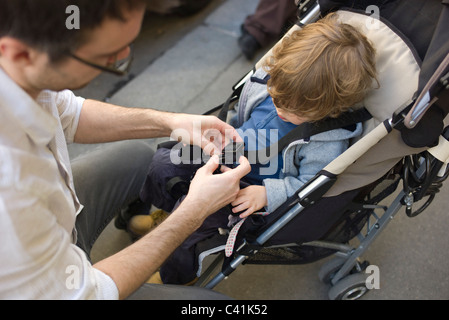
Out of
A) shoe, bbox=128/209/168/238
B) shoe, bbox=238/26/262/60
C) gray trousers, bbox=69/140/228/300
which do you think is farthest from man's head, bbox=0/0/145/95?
shoe, bbox=238/26/262/60

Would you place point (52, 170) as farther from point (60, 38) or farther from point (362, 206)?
point (362, 206)

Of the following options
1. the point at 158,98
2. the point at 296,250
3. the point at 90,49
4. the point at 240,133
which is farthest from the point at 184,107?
the point at 90,49

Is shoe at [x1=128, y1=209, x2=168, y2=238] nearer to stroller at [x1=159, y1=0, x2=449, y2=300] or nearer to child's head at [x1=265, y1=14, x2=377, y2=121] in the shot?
stroller at [x1=159, y1=0, x2=449, y2=300]

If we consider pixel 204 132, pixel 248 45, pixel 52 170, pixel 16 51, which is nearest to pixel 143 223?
pixel 204 132

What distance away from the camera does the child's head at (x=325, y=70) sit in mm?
Answer: 1136

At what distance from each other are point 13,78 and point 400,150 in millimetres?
896

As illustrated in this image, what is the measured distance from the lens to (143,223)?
1.71m

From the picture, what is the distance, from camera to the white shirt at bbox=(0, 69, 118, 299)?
80 cm

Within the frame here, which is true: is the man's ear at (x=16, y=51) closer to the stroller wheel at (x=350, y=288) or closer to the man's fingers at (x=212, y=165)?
the man's fingers at (x=212, y=165)

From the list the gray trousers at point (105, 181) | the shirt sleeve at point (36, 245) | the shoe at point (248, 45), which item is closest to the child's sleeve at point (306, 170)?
the gray trousers at point (105, 181)

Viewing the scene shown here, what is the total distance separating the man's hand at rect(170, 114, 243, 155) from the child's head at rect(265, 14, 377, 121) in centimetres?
Answer: 20

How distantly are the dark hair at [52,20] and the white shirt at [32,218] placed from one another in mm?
103

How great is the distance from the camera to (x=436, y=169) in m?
1.13
